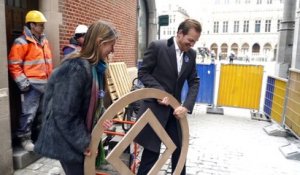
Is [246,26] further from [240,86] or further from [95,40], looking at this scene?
[95,40]

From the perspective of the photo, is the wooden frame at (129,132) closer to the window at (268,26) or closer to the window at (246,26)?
the window at (268,26)

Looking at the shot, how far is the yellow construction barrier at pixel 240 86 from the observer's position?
7.51 metres

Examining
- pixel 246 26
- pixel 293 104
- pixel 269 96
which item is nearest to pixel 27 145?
pixel 293 104

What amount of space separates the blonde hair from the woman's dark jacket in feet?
0.20

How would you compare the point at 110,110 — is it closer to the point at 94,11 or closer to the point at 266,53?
the point at 94,11

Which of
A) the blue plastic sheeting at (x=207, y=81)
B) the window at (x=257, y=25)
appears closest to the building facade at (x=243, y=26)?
the window at (x=257, y=25)

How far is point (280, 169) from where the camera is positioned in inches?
171

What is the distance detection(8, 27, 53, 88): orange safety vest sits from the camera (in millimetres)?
3871

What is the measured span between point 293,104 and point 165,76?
13.0 feet

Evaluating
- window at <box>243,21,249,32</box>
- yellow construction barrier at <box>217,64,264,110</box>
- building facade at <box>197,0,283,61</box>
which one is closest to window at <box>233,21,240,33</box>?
building facade at <box>197,0,283,61</box>

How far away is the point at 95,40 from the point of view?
1.83 m

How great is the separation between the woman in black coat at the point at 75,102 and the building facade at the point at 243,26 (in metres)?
75.2

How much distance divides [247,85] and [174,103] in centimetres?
567

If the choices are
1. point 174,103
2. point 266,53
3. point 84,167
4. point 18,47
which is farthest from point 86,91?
point 266,53
